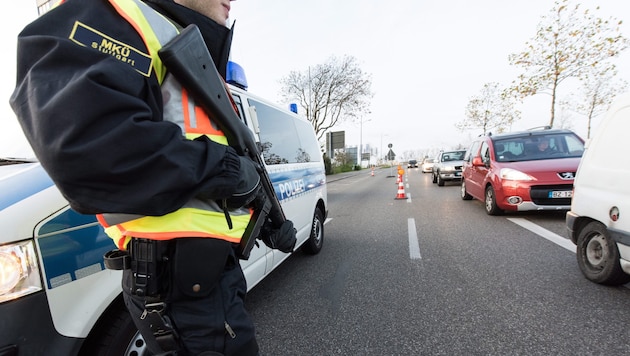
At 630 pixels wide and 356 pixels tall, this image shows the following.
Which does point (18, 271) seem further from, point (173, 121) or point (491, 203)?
point (491, 203)

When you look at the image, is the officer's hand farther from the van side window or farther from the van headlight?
the van side window

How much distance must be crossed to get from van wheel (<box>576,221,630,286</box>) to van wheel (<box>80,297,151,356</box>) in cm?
383

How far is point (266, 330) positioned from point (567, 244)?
432 centimetres

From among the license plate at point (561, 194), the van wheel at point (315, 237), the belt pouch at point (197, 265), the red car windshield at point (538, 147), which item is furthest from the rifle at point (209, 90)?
the red car windshield at point (538, 147)

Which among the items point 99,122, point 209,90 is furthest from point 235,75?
point 99,122

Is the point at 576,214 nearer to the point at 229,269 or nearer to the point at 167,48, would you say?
the point at 229,269

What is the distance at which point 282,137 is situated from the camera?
11.2ft

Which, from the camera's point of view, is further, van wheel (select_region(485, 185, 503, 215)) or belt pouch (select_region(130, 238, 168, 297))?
van wheel (select_region(485, 185, 503, 215))

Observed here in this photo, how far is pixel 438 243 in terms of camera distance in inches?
179

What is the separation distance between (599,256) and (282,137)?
11.6ft

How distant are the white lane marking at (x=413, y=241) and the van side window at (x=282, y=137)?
6.46 feet

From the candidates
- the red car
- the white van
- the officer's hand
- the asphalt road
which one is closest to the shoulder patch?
the officer's hand

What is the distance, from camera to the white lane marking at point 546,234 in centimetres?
408

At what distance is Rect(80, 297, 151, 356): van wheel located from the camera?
146cm
